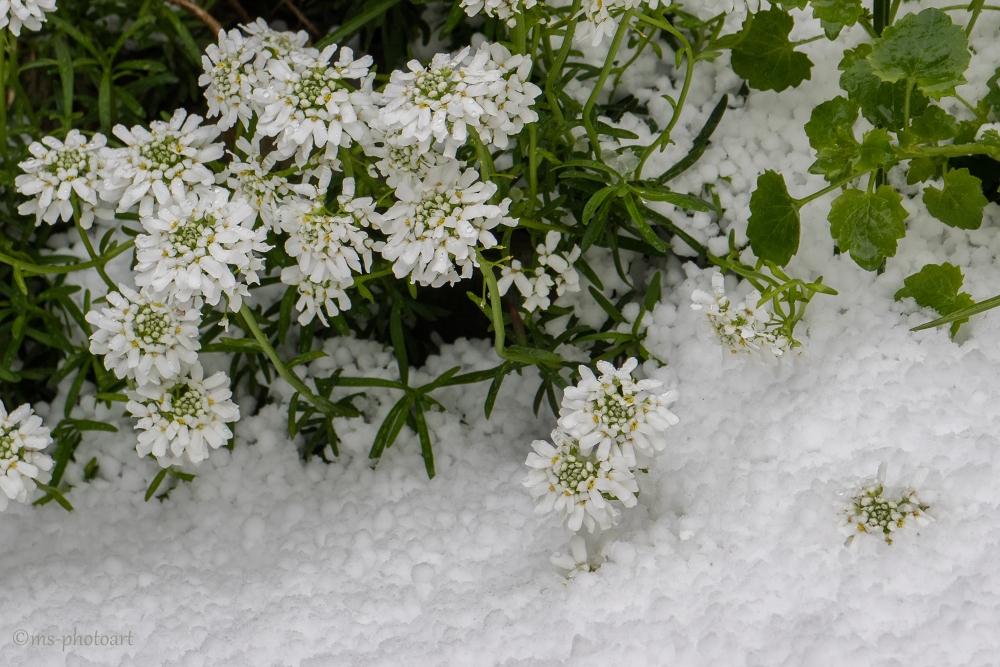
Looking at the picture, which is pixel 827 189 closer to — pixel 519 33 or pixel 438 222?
pixel 519 33

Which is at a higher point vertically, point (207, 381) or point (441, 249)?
point (441, 249)

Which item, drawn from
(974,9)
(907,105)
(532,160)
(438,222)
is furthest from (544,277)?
(974,9)

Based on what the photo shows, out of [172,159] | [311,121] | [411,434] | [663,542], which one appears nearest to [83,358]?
[172,159]

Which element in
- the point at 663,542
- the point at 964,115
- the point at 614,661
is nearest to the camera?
the point at 614,661

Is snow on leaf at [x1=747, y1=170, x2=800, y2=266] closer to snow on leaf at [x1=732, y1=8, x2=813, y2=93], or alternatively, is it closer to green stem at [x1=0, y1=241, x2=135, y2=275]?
snow on leaf at [x1=732, y1=8, x2=813, y2=93]

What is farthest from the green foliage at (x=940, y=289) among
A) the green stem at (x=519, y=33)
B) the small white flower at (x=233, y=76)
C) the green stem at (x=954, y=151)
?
the small white flower at (x=233, y=76)

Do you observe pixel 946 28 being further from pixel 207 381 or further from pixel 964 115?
pixel 207 381

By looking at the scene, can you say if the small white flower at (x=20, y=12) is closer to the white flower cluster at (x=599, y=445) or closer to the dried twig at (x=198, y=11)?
the dried twig at (x=198, y=11)
